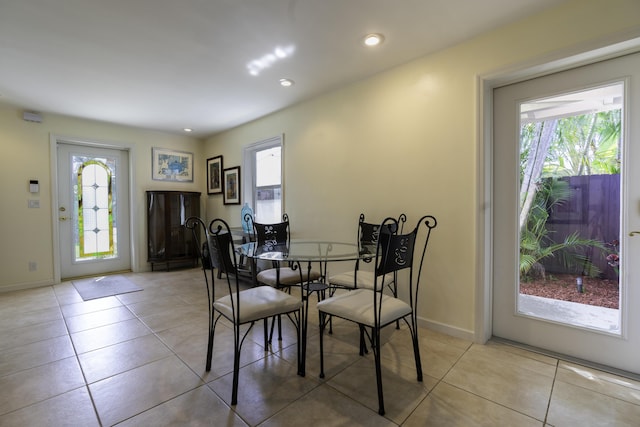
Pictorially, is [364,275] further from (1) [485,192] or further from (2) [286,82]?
(2) [286,82]

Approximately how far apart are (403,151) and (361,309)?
5.11ft

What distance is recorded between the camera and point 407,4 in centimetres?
183

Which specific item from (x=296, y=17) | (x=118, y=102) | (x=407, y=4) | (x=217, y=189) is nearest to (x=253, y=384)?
(x=296, y=17)

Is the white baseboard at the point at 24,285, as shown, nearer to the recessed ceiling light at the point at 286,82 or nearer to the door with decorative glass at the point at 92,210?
the door with decorative glass at the point at 92,210

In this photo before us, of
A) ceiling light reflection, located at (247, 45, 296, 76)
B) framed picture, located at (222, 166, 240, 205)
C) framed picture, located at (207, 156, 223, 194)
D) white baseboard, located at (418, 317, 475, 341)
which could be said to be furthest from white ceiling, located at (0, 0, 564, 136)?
white baseboard, located at (418, 317, 475, 341)

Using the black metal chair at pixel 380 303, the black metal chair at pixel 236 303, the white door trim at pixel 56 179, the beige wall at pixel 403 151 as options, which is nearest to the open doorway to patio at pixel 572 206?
the beige wall at pixel 403 151

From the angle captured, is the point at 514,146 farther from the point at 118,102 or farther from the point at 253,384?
the point at 118,102

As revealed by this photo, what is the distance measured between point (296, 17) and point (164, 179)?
4.04 metres

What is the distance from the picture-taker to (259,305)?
1.68 metres

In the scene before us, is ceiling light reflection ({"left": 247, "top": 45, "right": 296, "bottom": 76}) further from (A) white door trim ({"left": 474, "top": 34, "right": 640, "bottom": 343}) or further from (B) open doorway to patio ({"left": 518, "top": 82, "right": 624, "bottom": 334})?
(B) open doorway to patio ({"left": 518, "top": 82, "right": 624, "bottom": 334})

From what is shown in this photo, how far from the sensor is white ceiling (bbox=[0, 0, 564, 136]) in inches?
72.9

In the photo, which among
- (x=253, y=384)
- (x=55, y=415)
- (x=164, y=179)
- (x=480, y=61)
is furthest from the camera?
(x=164, y=179)

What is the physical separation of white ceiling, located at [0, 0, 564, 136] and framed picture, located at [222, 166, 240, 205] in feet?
4.64

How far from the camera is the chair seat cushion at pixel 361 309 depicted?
1580 millimetres
